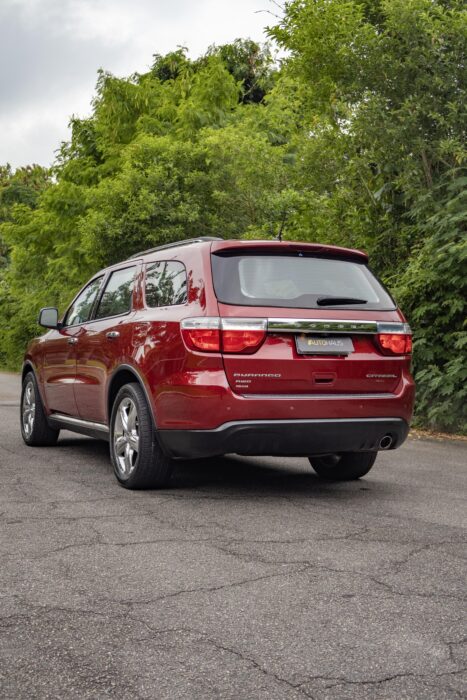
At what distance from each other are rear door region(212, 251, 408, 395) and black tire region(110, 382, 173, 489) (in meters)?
0.83

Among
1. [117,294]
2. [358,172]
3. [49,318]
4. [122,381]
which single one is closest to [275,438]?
[122,381]

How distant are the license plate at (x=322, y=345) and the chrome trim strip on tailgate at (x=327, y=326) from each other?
0.18ft

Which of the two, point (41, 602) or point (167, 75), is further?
point (167, 75)

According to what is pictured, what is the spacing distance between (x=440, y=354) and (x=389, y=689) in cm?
900

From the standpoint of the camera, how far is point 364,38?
1245cm

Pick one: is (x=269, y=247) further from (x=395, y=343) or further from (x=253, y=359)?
(x=395, y=343)

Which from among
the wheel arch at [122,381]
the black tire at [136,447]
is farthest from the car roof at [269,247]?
the black tire at [136,447]

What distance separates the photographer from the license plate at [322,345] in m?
6.01

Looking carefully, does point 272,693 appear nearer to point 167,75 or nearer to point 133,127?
point 133,127

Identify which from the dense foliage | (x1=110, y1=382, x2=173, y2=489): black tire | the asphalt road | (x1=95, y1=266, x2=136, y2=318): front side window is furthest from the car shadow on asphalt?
the dense foliage

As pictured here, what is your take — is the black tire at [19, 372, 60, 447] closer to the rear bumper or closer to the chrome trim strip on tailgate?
the rear bumper

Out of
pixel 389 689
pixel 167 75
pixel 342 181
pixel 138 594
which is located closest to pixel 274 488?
pixel 138 594

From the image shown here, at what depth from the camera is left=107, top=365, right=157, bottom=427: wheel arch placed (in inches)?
250

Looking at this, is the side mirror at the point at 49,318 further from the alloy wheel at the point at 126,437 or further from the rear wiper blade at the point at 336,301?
the rear wiper blade at the point at 336,301
